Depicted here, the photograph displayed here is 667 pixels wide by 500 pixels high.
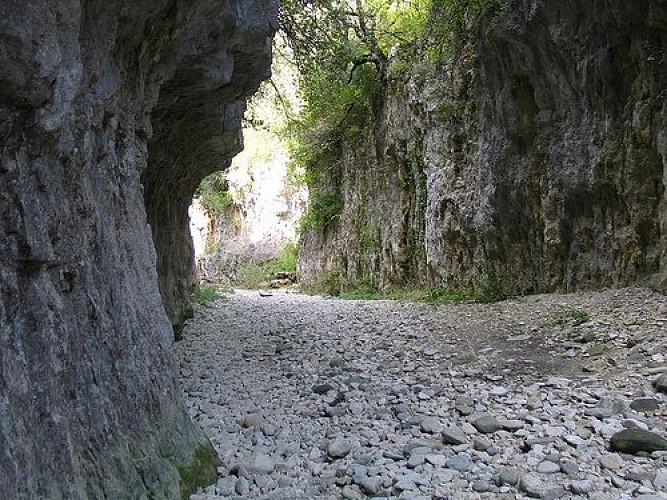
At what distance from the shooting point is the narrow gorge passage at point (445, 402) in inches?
117

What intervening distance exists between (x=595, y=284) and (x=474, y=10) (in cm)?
469

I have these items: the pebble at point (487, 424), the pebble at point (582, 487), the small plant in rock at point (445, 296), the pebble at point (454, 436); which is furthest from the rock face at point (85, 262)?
the small plant in rock at point (445, 296)

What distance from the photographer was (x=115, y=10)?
283cm

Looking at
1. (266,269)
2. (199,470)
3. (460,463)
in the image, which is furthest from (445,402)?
(266,269)

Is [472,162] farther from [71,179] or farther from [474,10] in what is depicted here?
[71,179]

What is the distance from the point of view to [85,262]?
8.13 feet

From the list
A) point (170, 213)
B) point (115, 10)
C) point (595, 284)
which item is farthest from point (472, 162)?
point (115, 10)

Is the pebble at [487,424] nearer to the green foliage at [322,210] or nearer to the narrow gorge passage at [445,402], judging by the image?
the narrow gorge passage at [445,402]

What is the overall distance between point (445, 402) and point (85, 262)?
2.81 m

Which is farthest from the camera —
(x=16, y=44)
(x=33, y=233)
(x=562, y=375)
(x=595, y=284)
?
(x=595, y=284)

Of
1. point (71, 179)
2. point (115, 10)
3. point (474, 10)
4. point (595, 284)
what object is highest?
point (474, 10)

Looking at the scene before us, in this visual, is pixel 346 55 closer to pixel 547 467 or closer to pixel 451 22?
pixel 451 22

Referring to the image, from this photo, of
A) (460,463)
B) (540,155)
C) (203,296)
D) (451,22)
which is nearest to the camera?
(460,463)

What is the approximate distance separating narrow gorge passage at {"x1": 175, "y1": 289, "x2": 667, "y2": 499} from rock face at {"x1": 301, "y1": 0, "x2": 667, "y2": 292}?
0.87m
